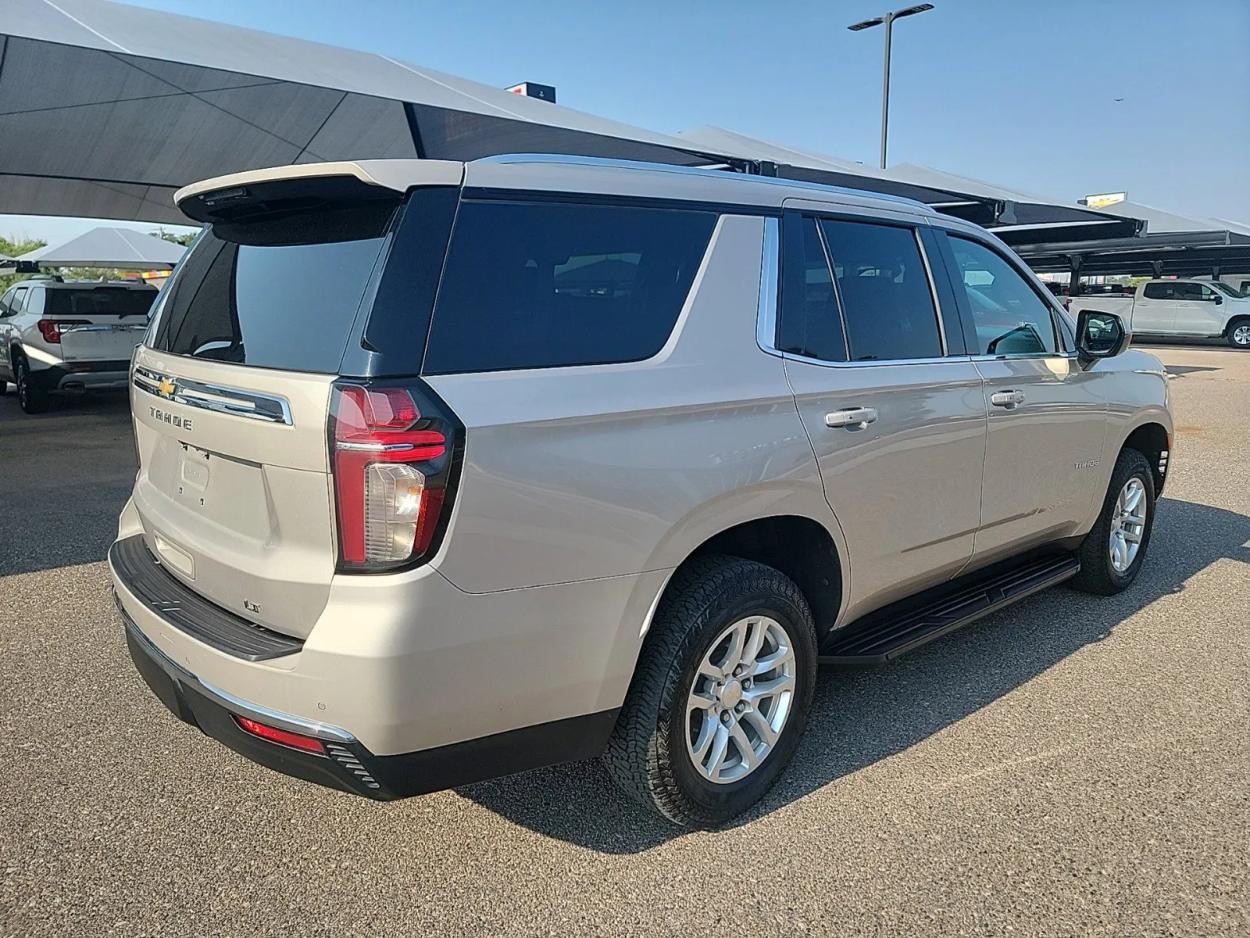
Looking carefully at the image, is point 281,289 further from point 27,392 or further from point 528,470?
point 27,392

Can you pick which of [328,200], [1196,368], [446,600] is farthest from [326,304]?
[1196,368]

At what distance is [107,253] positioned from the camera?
878 inches

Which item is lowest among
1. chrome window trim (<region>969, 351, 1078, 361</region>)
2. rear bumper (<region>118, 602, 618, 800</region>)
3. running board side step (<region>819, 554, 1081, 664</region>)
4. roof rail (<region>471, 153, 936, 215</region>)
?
running board side step (<region>819, 554, 1081, 664</region>)

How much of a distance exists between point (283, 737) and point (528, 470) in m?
0.86

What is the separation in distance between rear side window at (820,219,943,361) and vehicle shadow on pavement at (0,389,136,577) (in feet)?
14.9

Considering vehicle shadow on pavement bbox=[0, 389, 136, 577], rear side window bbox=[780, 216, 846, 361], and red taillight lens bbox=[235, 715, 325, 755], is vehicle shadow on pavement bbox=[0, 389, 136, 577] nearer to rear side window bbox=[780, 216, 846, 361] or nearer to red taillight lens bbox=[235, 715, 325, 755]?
red taillight lens bbox=[235, 715, 325, 755]

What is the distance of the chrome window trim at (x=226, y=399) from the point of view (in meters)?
2.17

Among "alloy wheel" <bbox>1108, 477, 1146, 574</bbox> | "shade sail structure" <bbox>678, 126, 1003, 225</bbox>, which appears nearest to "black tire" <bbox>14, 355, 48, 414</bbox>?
"shade sail structure" <bbox>678, 126, 1003, 225</bbox>

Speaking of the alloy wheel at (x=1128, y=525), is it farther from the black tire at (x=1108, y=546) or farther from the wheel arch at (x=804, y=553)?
the wheel arch at (x=804, y=553)

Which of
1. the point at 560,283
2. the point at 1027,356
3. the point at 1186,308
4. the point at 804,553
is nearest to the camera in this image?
the point at 560,283

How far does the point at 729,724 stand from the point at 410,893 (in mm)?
1006

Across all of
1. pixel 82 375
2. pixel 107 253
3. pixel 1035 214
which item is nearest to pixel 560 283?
pixel 82 375

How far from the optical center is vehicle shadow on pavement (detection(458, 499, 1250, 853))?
286 cm

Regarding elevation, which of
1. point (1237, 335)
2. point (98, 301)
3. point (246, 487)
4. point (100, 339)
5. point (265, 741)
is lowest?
point (1237, 335)
